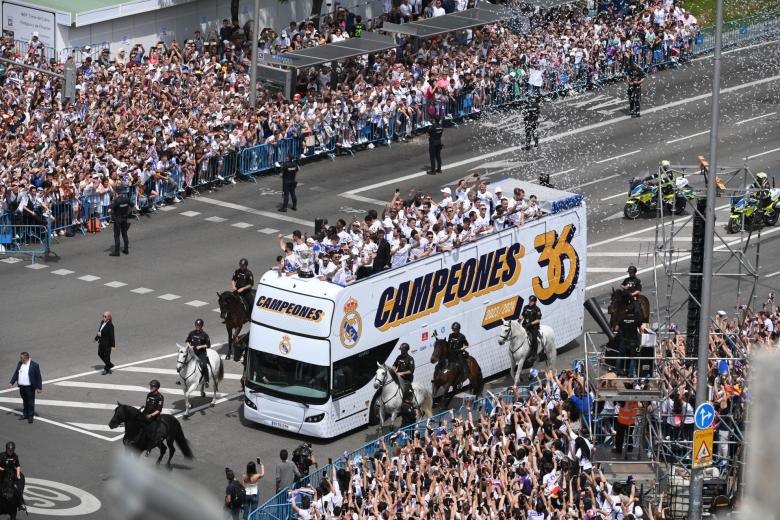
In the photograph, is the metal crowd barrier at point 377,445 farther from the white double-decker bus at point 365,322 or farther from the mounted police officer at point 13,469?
the mounted police officer at point 13,469

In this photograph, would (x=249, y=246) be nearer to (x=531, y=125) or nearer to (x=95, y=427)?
(x=95, y=427)

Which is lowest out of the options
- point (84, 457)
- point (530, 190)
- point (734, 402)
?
point (84, 457)

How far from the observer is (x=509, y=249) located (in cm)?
3019

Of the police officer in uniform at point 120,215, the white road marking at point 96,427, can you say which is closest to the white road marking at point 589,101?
the police officer in uniform at point 120,215

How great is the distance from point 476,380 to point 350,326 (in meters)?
3.84

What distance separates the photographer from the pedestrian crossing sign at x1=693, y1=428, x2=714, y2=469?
20.7 meters

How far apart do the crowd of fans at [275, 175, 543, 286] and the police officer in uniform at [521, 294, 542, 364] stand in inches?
73.7

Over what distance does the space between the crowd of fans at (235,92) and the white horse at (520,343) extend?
1524cm

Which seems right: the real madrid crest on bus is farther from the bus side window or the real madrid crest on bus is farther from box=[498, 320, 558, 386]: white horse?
box=[498, 320, 558, 386]: white horse

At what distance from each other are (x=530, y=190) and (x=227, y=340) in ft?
26.8

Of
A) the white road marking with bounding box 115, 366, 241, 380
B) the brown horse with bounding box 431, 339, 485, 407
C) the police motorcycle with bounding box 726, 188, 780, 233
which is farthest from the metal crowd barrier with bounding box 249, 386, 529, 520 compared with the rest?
the police motorcycle with bounding box 726, 188, 780, 233

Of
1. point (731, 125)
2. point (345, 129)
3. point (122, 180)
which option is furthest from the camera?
point (731, 125)

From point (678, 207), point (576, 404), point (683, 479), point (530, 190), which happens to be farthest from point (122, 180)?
point (683, 479)

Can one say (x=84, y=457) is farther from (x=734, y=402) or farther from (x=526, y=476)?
(x=734, y=402)
